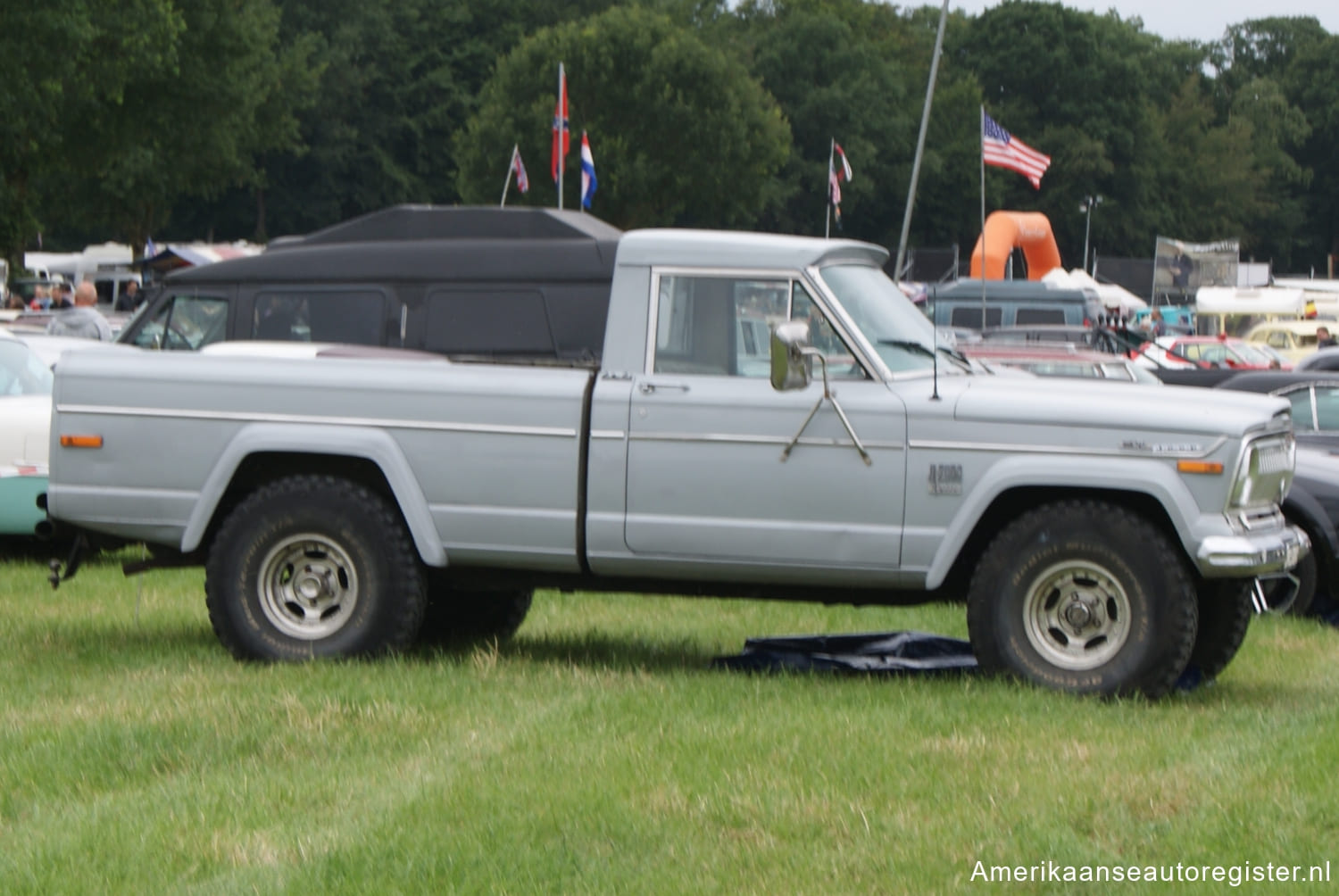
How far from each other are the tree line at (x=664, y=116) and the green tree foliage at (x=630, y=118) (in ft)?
0.41

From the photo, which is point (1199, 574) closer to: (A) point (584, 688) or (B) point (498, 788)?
(A) point (584, 688)

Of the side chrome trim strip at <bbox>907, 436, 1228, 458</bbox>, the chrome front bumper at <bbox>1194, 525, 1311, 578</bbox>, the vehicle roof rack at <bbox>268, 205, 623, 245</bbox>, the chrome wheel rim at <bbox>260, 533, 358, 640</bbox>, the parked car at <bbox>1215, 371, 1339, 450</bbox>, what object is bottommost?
the chrome wheel rim at <bbox>260, 533, 358, 640</bbox>

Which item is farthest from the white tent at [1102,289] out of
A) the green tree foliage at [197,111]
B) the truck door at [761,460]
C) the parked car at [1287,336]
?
the truck door at [761,460]

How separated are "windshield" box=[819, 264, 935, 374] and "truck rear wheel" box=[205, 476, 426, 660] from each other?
7.21ft

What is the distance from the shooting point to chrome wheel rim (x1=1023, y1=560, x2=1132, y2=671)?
24.5 feet

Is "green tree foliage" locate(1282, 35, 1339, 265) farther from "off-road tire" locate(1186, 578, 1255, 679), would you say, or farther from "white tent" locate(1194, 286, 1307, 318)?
"off-road tire" locate(1186, 578, 1255, 679)

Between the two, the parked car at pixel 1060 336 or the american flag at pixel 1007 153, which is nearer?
the parked car at pixel 1060 336

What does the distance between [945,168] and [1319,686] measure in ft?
291

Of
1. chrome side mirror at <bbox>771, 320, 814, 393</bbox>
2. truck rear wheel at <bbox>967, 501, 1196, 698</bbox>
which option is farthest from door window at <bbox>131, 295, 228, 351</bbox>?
truck rear wheel at <bbox>967, 501, 1196, 698</bbox>

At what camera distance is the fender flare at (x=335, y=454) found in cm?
803

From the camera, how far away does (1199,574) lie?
760 cm

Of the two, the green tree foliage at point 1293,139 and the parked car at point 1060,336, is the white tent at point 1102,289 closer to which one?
the parked car at point 1060,336

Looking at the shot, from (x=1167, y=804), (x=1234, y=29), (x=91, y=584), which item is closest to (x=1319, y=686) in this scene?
(x=1167, y=804)

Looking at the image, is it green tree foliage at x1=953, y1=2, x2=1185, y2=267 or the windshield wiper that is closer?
the windshield wiper
